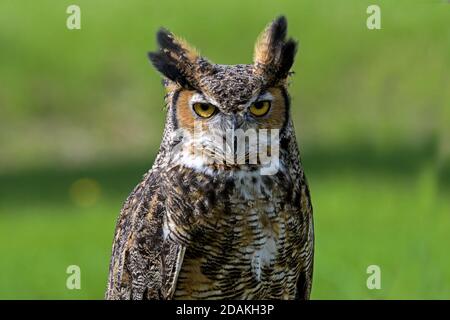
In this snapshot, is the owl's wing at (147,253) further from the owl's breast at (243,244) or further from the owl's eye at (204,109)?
the owl's eye at (204,109)

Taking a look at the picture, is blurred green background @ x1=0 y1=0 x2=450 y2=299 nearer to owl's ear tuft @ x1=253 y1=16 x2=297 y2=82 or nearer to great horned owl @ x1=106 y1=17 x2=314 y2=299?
great horned owl @ x1=106 y1=17 x2=314 y2=299

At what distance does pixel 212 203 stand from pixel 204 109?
0.29 m

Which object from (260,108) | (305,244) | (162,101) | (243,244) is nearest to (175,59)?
(260,108)

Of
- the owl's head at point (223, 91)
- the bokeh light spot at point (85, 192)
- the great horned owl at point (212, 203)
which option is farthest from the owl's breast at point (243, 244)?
the bokeh light spot at point (85, 192)

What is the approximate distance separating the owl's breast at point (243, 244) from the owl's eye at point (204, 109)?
23cm

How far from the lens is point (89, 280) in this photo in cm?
600

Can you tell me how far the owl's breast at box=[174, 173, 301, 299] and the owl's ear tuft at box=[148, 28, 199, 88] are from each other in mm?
324

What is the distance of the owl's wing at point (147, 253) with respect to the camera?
2996 mm

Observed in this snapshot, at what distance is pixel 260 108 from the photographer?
2.85m

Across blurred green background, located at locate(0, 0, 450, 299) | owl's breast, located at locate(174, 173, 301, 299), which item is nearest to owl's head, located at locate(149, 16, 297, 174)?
owl's breast, located at locate(174, 173, 301, 299)
